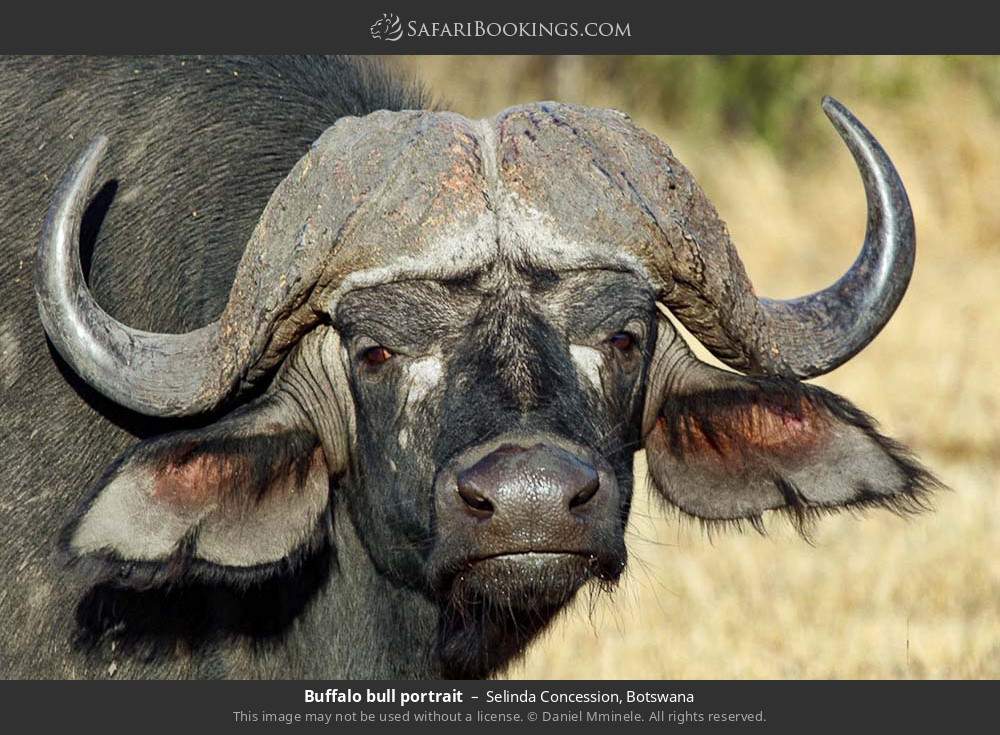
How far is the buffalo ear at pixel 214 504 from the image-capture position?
436 centimetres

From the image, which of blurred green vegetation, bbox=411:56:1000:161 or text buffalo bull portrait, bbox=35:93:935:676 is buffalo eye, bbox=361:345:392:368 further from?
blurred green vegetation, bbox=411:56:1000:161

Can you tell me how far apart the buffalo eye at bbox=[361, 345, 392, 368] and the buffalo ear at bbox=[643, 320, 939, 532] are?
904 millimetres

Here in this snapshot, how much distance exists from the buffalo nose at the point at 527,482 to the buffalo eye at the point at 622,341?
1.96 ft

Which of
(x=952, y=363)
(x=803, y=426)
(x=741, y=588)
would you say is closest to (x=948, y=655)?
(x=741, y=588)

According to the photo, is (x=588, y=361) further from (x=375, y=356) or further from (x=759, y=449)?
(x=759, y=449)

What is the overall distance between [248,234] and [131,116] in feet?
1.75

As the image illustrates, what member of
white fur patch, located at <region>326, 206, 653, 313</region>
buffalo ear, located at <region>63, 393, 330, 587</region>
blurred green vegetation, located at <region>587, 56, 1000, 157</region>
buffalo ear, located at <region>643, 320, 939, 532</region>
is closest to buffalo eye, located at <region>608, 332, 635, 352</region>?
white fur patch, located at <region>326, 206, 653, 313</region>

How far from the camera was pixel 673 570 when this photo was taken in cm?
764

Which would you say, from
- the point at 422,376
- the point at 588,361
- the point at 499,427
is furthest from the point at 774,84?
the point at 499,427

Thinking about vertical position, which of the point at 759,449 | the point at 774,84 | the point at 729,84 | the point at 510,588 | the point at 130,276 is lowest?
the point at 729,84

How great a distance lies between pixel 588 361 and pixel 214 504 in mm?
1113

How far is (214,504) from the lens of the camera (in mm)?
4539

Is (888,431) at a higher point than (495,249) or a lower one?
lower
